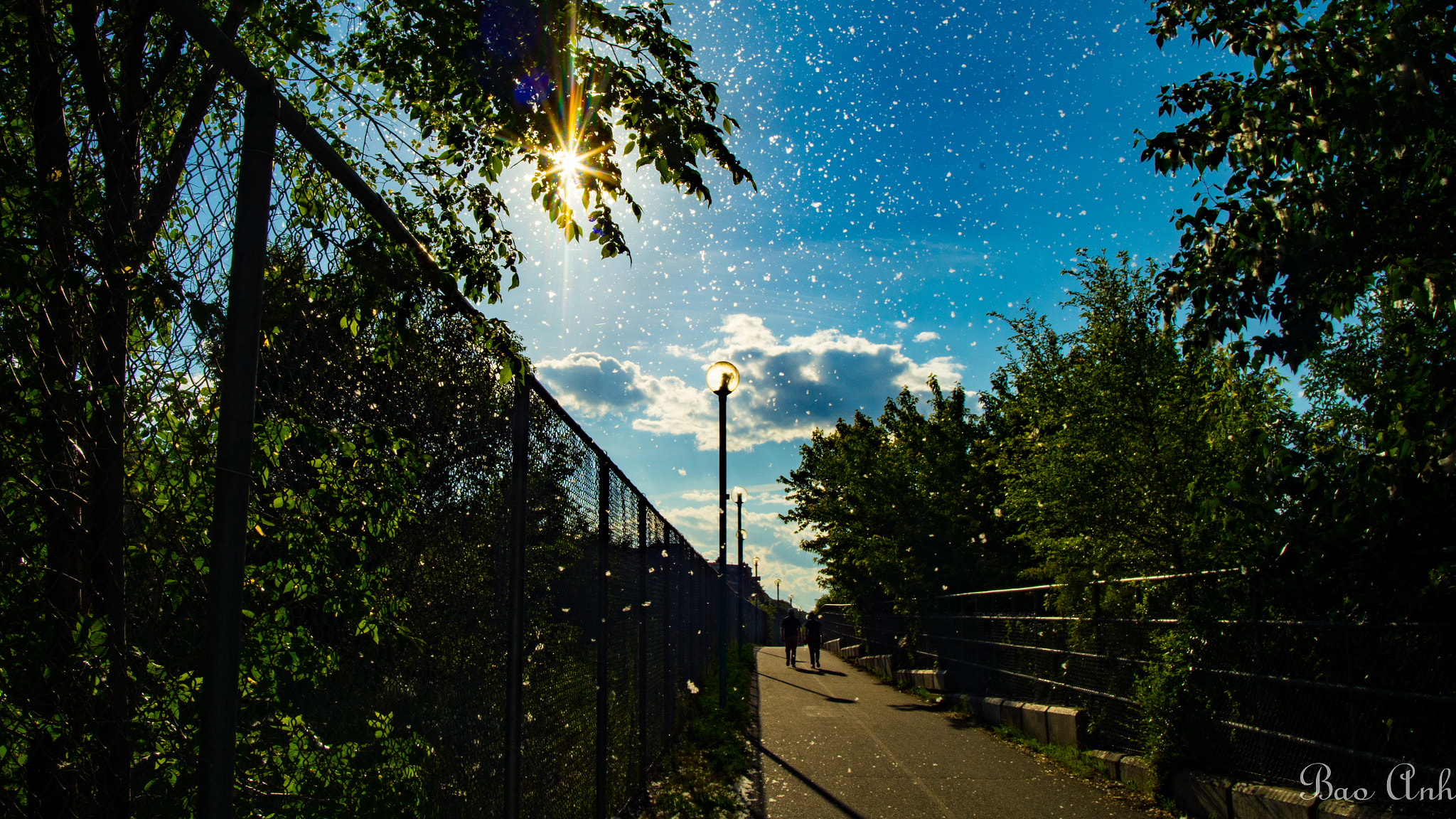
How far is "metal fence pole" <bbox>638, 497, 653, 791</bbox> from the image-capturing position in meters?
7.79

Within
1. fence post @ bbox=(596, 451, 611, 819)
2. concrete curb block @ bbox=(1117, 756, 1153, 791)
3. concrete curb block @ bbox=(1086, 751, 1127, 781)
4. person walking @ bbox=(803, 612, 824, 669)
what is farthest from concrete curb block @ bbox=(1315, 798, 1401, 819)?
person walking @ bbox=(803, 612, 824, 669)

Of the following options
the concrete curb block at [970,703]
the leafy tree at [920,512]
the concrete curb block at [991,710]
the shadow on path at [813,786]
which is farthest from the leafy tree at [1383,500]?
the leafy tree at [920,512]

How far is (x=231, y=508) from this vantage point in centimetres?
177

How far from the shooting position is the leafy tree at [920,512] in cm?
2272

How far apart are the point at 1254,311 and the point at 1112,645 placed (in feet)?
16.7

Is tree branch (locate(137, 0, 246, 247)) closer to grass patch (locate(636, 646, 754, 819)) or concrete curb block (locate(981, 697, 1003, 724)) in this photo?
grass patch (locate(636, 646, 754, 819))

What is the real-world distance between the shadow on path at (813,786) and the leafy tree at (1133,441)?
13.5ft

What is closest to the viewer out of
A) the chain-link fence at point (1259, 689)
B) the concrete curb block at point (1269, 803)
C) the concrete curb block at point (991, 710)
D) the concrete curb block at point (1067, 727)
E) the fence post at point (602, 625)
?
the chain-link fence at point (1259, 689)

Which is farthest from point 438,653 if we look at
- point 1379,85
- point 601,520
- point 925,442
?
point 925,442

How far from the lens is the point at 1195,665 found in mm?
7836

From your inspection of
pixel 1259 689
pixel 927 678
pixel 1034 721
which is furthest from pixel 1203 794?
pixel 927 678

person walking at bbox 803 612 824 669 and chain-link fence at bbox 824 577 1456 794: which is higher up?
chain-link fence at bbox 824 577 1456 794

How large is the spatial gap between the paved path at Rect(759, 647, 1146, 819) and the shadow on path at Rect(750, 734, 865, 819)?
0.01 metres

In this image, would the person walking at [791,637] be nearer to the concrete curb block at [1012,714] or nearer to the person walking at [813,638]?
the person walking at [813,638]
